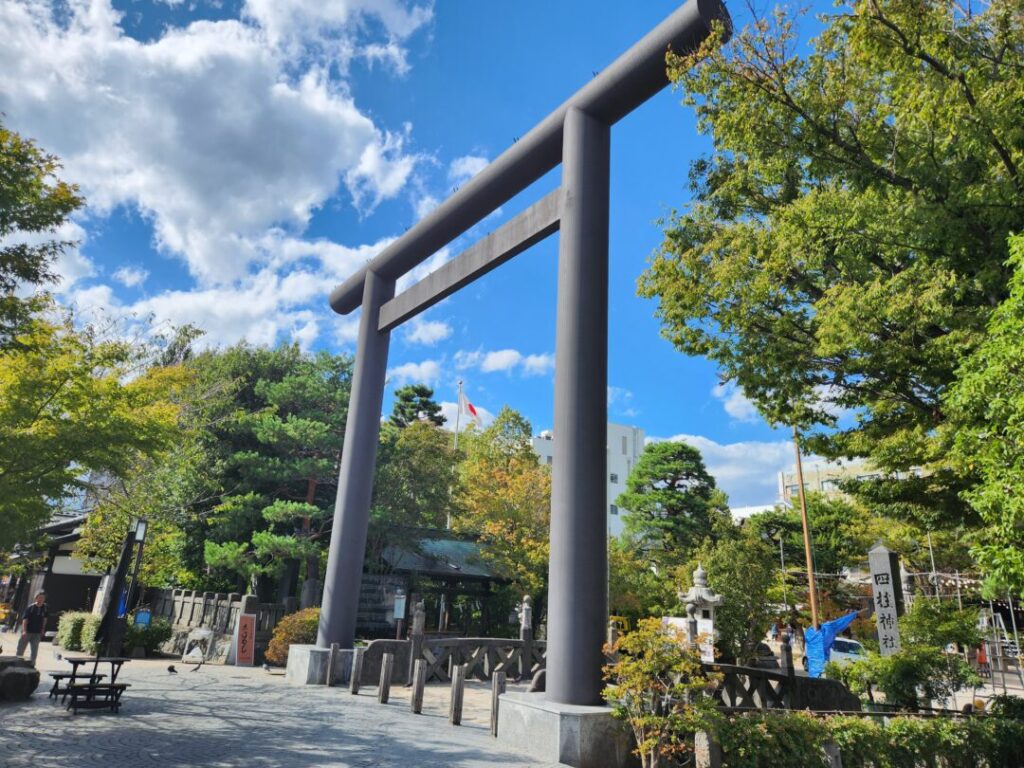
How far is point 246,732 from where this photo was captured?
8758 millimetres

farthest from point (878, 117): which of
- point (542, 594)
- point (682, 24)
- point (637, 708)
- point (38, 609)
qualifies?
point (542, 594)

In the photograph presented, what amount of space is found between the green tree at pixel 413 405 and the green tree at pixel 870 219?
34905 mm

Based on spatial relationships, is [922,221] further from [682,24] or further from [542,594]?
[542,594]

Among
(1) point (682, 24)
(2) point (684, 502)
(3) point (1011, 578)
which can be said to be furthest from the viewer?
(2) point (684, 502)

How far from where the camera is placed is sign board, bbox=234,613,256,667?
59.1ft

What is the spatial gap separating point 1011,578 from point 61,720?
11839mm

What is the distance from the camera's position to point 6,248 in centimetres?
1023

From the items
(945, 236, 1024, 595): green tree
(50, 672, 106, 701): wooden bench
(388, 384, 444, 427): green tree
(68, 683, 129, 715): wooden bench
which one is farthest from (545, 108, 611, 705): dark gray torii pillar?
(388, 384, 444, 427): green tree

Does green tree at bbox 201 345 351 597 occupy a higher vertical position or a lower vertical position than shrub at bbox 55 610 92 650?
higher

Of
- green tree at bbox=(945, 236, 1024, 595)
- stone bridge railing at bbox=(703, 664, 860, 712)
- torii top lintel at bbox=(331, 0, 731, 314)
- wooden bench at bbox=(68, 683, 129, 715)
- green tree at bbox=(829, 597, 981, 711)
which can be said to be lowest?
wooden bench at bbox=(68, 683, 129, 715)

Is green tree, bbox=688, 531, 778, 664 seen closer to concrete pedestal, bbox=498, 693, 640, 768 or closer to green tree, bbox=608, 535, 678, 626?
green tree, bbox=608, 535, 678, 626

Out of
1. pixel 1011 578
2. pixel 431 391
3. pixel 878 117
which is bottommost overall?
pixel 1011 578

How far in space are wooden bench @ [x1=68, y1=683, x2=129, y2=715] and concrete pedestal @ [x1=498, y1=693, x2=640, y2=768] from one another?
231 inches

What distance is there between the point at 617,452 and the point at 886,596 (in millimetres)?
54516
